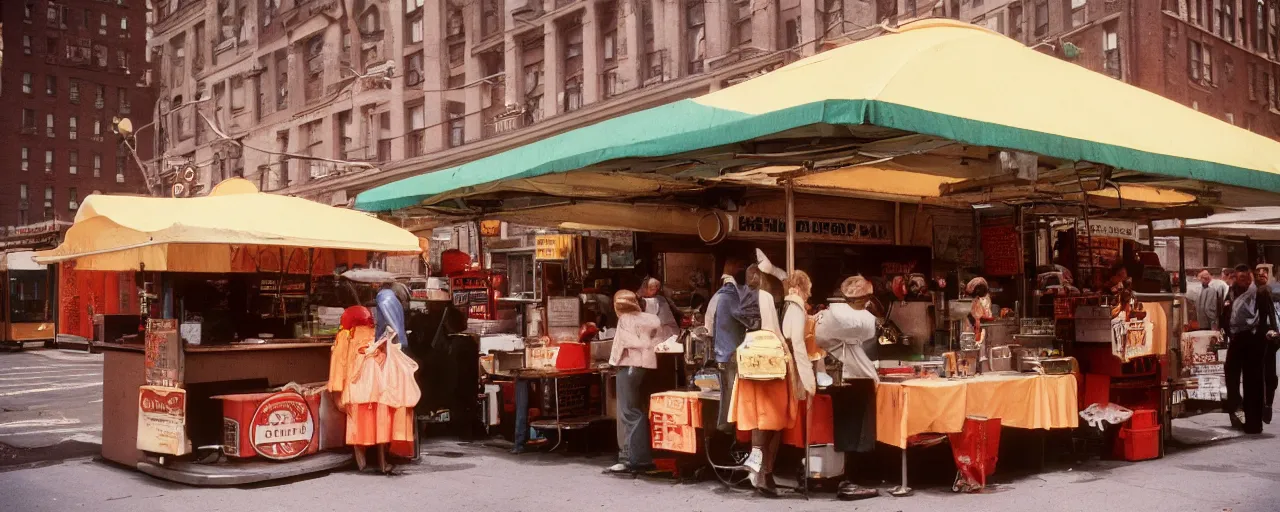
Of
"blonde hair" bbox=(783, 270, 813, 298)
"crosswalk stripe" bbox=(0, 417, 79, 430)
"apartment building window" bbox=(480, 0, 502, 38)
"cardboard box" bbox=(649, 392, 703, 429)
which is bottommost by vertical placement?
"crosswalk stripe" bbox=(0, 417, 79, 430)

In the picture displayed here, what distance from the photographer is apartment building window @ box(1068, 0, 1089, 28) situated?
20.9 metres

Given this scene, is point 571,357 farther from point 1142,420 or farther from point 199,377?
point 1142,420

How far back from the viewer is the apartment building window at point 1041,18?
21547 millimetres

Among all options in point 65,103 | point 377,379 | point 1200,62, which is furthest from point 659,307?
point 65,103

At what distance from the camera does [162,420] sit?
9.27 m

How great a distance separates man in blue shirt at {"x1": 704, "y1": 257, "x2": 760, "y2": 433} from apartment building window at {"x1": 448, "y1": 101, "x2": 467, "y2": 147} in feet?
83.3

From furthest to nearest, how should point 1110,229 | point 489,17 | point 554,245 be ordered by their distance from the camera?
point 489,17, point 554,245, point 1110,229

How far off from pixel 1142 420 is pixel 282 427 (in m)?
8.19

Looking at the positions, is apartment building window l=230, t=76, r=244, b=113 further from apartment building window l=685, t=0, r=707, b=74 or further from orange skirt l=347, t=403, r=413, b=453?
orange skirt l=347, t=403, r=413, b=453

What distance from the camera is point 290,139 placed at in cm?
4062

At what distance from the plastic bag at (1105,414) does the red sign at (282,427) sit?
746cm

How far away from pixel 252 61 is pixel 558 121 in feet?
68.9

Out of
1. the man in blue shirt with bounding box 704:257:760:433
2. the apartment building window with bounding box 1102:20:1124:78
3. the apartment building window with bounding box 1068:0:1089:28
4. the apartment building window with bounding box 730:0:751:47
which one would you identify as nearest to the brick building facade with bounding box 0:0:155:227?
the apartment building window with bounding box 730:0:751:47

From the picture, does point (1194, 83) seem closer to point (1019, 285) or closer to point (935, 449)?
point (1019, 285)
